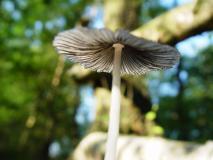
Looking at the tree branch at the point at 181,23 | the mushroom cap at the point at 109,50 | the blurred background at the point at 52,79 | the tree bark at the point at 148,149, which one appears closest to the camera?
the mushroom cap at the point at 109,50

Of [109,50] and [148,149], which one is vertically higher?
[109,50]

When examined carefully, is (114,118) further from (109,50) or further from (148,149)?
(148,149)

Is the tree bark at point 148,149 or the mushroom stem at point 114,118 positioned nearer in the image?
the mushroom stem at point 114,118

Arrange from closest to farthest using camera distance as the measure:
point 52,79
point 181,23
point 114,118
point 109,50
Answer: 1. point 114,118
2. point 109,50
3. point 181,23
4. point 52,79

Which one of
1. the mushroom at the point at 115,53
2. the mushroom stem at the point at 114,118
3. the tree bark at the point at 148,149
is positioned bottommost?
the tree bark at the point at 148,149

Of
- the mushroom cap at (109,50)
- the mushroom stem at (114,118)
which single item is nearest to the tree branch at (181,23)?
the mushroom cap at (109,50)

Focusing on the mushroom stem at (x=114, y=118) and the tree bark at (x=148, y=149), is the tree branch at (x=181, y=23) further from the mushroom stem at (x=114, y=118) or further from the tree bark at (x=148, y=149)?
the mushroom stem at (x=114, y=118)

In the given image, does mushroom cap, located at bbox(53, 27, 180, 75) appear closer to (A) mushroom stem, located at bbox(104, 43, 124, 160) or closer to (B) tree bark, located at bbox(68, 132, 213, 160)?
(A) mushroom stem, located at bbox(104, 43, 124, 160)

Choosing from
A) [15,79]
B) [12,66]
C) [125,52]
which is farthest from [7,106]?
[125,52]

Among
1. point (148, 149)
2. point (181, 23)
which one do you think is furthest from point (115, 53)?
point (181, 23)

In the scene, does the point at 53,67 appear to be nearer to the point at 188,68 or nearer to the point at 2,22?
the point at 2,22
